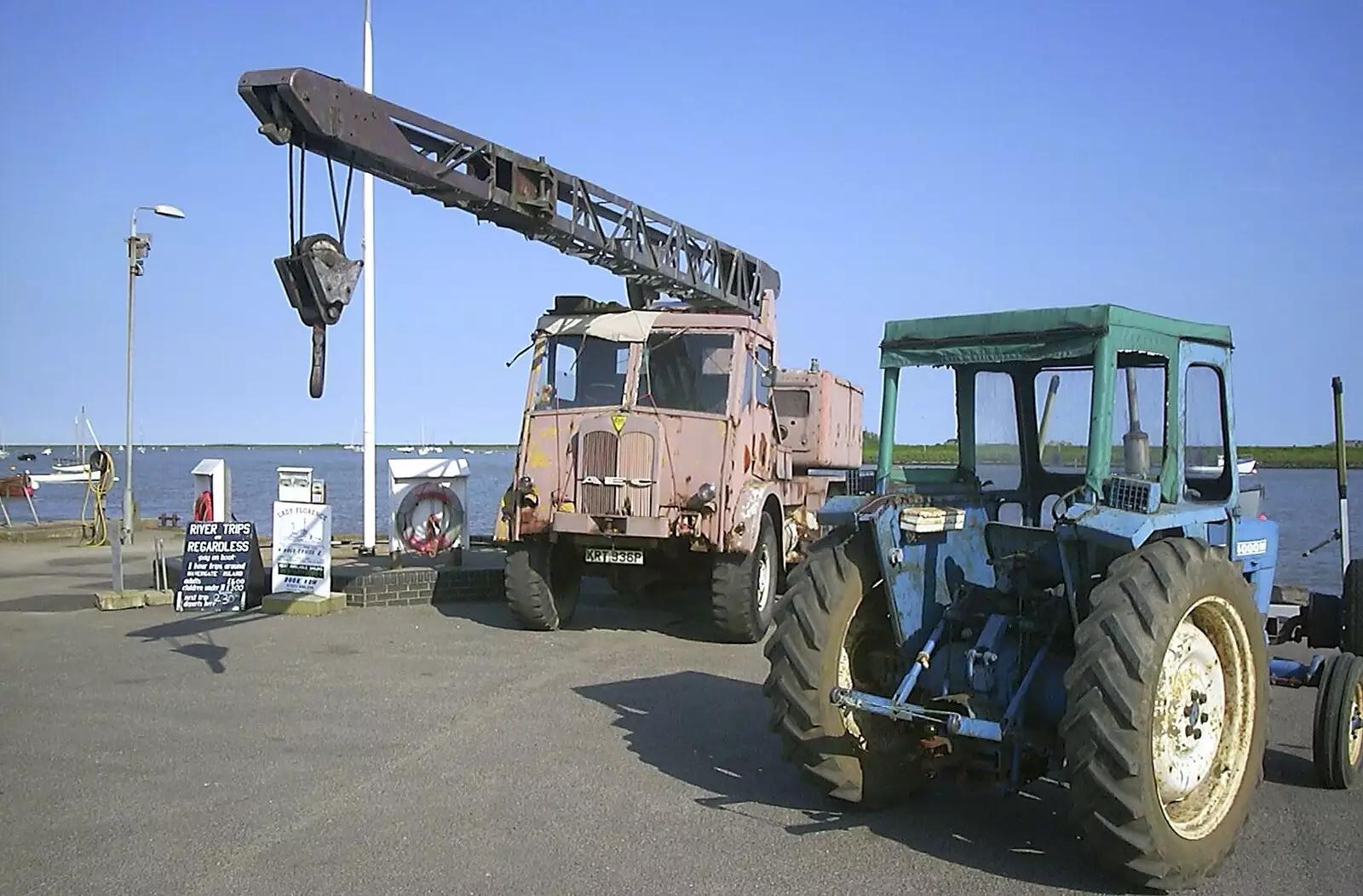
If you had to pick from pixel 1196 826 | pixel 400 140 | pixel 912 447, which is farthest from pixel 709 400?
pixel 1196 826

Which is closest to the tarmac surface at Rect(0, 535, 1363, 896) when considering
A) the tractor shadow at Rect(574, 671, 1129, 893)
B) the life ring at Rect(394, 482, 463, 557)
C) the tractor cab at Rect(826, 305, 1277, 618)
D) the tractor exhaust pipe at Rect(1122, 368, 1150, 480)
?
the tractor shadow at Rect(574, 671, 1129, 893)

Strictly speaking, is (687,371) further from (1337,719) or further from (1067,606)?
(1337,719)

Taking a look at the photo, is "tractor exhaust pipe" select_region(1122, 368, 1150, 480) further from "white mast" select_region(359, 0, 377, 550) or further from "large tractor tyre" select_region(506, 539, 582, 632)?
"white mast" select_region(359, 0, 377, 550)

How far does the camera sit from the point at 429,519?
1558 cm

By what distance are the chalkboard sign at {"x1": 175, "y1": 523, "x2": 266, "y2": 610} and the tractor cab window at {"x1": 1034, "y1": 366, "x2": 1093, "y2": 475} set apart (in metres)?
9.61

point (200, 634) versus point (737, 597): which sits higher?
point (737, 597)

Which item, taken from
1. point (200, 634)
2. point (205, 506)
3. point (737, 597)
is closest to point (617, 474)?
point (737, 597)

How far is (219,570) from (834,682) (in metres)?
9.54

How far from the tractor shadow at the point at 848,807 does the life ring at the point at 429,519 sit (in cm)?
747

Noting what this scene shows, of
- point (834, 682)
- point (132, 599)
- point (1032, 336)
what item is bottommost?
point (132, 599)

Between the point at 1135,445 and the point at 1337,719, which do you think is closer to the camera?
the point at 1135,445

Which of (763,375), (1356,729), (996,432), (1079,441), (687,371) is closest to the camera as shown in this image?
(1079,441)

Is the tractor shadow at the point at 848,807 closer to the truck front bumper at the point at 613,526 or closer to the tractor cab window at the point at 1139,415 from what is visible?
the tractor cab window at the point at 1139,415

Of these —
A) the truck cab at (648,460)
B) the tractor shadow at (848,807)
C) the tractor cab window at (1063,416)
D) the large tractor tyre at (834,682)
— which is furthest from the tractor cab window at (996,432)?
the truck cab at (648,460)
